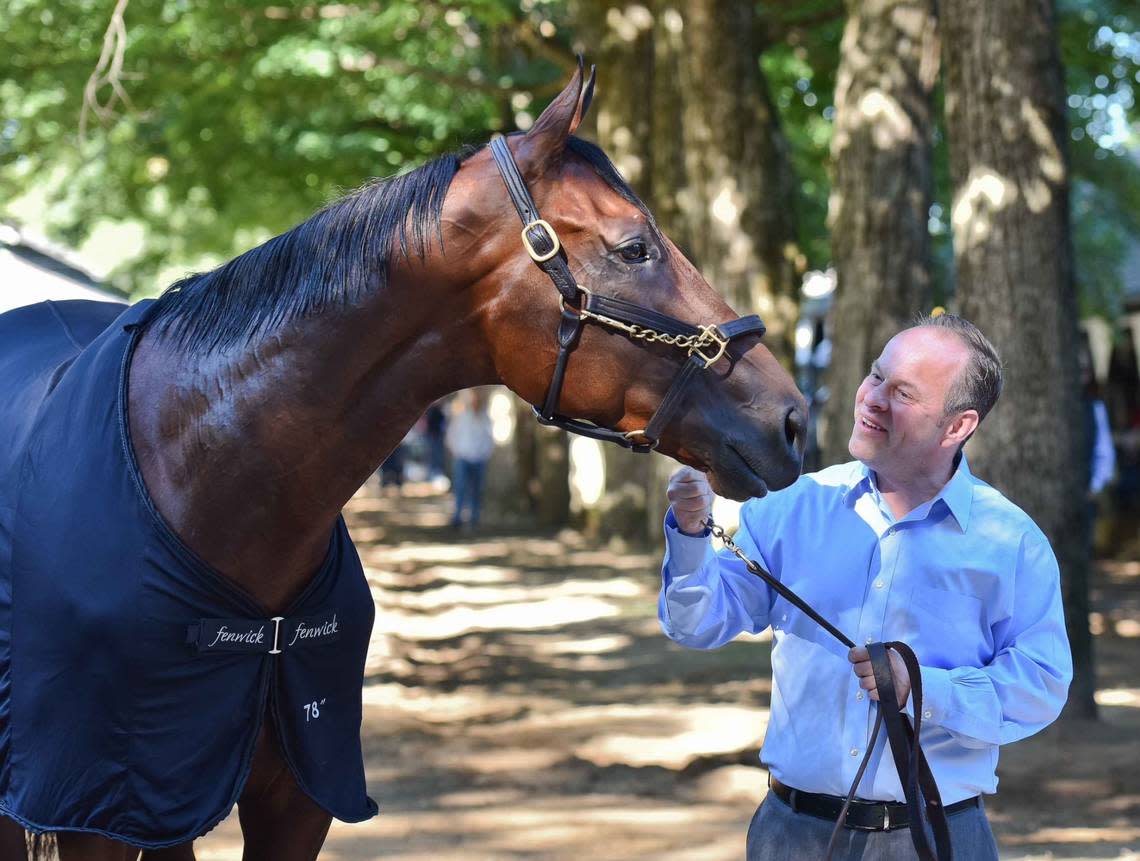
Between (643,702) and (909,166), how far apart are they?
3.90 metres

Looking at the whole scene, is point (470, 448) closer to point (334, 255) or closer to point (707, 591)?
point (707, 591)

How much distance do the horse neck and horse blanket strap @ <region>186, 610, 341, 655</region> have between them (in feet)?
0.27

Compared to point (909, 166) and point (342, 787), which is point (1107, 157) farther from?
point (342, 787)

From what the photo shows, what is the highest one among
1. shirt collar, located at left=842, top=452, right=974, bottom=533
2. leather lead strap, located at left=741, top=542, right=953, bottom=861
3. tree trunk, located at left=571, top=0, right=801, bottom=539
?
tree trunk, located at left=571, top=0, right=801, bottom=539

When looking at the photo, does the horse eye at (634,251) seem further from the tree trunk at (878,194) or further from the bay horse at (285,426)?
the tree trunk at (878,194)

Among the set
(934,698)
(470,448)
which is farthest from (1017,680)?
(470,448)

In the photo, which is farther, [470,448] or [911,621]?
[470,448]

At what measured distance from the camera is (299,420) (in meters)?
2.84

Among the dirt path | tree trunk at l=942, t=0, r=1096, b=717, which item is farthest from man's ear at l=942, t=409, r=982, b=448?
tree trunk at l=942, t=0, r=1096, b=717

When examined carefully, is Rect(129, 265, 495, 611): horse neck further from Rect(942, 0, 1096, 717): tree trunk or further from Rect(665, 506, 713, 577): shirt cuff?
Rect(942, 0, 1096, 717): tree trunk

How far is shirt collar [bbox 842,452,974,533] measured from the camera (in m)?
3.05

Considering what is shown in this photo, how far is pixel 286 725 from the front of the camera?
3029 millimetres

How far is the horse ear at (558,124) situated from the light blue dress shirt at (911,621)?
2.80 feet

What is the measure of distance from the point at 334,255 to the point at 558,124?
1.77 ft
